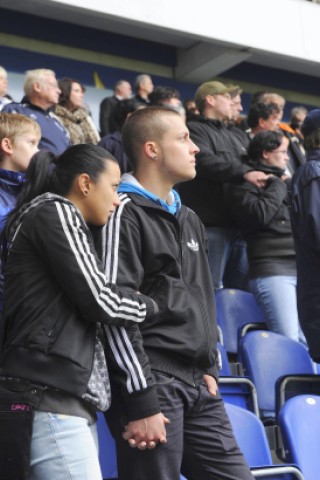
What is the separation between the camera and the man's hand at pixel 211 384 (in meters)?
2.56

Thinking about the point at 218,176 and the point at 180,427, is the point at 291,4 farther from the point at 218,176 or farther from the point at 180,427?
the point at 180,427

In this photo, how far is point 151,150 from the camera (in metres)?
2.80

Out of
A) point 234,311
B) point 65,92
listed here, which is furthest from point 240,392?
point 65,92

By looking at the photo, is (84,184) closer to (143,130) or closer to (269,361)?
(143,130)

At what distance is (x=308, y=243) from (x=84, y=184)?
5.05ft

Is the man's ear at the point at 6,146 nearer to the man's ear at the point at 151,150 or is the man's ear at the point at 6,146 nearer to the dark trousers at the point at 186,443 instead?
the man's ear at the point at 151,150

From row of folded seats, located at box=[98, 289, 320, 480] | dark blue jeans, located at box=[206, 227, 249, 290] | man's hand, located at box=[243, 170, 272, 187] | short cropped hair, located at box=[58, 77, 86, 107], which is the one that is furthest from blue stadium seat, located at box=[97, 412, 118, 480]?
short cropped hair, located at box=[58, 77, 86, 107]

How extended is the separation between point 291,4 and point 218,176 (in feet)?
17.4

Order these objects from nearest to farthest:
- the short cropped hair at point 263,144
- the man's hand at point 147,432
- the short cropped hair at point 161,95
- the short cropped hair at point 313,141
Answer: the man's hand at point 147,432 → the short cropped hair at point 313,141 → the short cropped hair at point 263,144 → the short cropped hair at point 161,95

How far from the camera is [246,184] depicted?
504 centimetres

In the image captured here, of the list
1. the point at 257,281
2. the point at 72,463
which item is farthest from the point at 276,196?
the point at 72,463

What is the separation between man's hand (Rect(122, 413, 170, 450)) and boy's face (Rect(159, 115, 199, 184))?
0.84m

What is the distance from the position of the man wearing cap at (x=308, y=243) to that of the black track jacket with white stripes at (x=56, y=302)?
1.49 meters

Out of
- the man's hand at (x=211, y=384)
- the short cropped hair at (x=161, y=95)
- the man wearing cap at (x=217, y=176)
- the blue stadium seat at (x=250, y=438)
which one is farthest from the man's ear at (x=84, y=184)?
the short cropped hair at (x=161, y=95)
